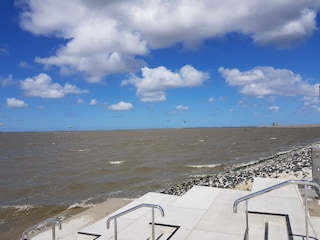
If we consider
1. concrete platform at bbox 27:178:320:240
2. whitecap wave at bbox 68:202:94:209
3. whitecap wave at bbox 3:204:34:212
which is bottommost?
whitecap wave at bbox 3:204:34:212

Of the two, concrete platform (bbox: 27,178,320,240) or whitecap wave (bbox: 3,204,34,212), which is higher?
concrete platform (bbox: 27,178,320,240)

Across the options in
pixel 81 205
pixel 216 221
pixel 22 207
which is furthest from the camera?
pixel 22 207

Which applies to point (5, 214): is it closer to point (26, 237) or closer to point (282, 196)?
point (26, 237)

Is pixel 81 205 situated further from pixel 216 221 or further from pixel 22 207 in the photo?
pixel 216 221

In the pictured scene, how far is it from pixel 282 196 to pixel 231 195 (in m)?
1.49

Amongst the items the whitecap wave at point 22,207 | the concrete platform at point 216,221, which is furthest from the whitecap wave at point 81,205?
the concrete platform at point 216,221

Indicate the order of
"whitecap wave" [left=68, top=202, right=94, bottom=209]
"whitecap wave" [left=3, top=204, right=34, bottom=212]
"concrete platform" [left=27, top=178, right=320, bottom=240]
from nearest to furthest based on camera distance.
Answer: "concrete platform" [left=27, top=178, right=320, bottom=240] < "whitecap wave" [left=68, top=202, right=94, bottom=209] < "whitecap wave" [left=3, top=204, right=34, bottom=212]

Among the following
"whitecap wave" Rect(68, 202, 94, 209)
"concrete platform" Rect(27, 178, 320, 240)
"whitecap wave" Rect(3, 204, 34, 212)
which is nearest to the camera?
"concrete platform" Rect(27, 178, 320, 240)

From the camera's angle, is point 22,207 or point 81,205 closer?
point 81,205

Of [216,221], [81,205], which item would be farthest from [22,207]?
[216,221]

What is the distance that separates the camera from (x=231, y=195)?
30.5 feet

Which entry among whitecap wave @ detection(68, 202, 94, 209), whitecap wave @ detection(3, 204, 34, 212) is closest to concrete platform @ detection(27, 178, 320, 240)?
whitecap wave @ detection(68, 202, 94, 209)

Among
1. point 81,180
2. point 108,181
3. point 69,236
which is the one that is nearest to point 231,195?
point 69,236

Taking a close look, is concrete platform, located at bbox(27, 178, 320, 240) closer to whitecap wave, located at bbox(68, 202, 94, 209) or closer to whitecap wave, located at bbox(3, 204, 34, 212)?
whitecap wave, located at bbox(68, 202, 94, 209)
